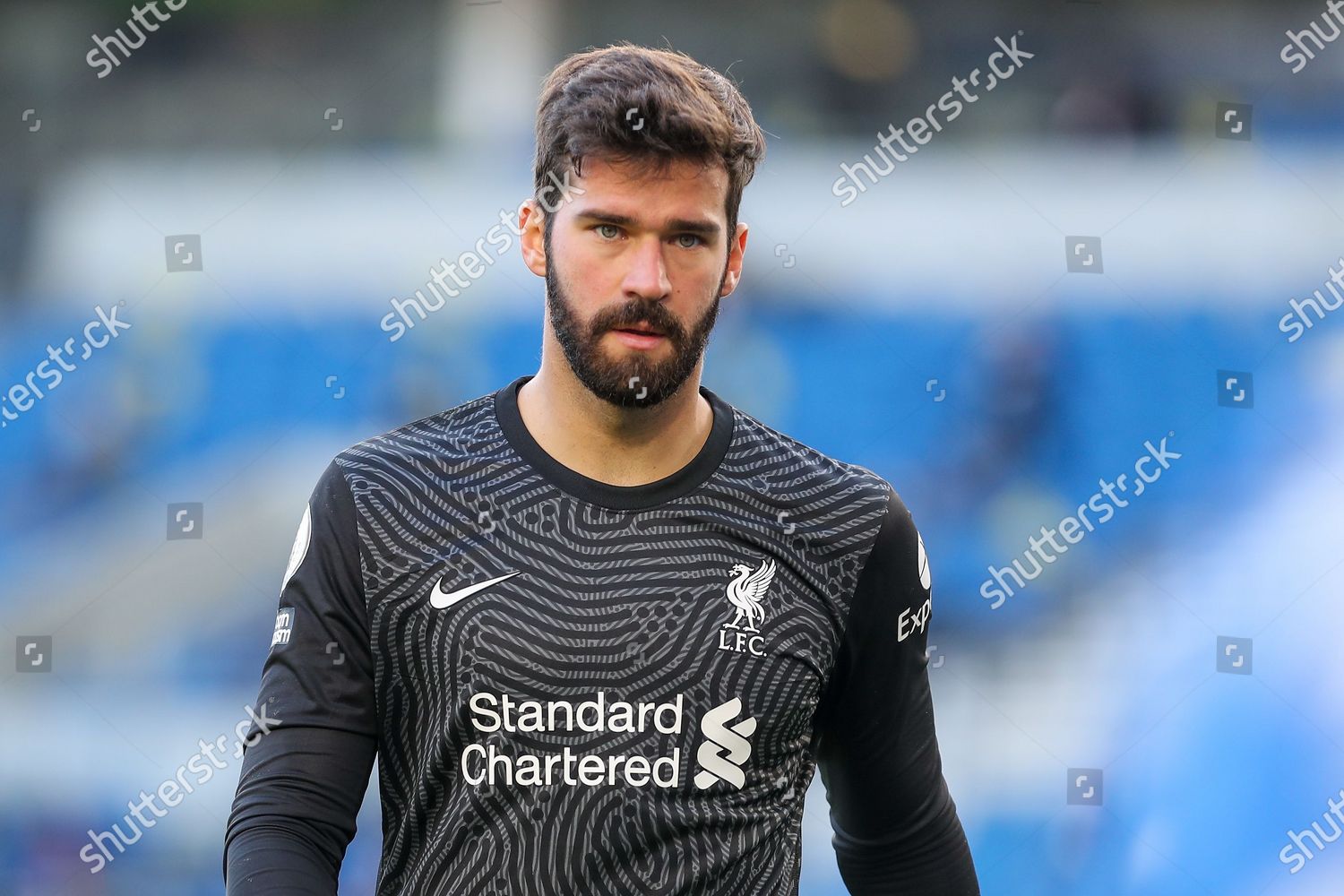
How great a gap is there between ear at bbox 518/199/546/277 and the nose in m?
0.15

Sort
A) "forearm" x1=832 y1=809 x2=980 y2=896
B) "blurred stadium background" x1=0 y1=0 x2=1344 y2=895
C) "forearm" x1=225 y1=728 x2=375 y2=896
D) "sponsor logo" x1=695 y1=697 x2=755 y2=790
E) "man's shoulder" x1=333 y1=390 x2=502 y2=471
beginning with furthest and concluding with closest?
"blurred stadium background" x1=0 y1=0 x2=1344 y2=895 < "forearm" x1=832 y1=809 x2=980 y2=896 < "man's shoulder" x1=333 y1=390 x2=502 y2=471 < "sponsor logo" x1=695 y1=697 x2=755 y2=790 < "forearm" x1=225 y1=728 x2=375 y2=896

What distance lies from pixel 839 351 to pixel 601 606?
1.98 m

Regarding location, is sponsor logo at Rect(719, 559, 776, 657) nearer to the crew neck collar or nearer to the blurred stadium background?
the crew neck collar

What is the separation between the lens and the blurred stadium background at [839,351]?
323 centimetres

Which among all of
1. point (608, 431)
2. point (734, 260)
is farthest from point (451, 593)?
point (734, 260)

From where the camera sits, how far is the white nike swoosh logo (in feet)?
4.79

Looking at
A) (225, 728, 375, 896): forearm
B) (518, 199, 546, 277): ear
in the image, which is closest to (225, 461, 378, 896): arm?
(225, 728, 375, 896): forearm

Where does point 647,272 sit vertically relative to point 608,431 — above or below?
above

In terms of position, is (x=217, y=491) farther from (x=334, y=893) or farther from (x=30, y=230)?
(x=334, y=893)

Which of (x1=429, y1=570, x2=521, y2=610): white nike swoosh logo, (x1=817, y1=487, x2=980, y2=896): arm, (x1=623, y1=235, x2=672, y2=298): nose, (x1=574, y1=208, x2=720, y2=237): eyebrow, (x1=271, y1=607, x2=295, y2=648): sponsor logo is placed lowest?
(x1=817, y1=487, x2=980, y2=896): arm

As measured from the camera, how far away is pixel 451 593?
1467 millimetres

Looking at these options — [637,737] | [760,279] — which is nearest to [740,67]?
[760,279]

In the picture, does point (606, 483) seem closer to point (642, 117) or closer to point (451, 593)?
point (451, 593)

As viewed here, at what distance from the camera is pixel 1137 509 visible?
10.7 feet
